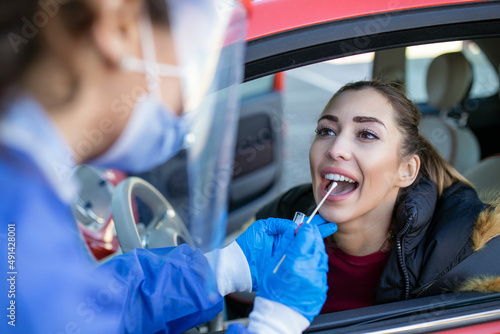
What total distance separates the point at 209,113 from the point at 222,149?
8 centimetres

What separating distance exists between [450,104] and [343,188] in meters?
1.79

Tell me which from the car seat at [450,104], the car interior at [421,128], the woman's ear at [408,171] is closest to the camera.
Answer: the car interior at [421,128]

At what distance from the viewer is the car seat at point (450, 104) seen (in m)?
2.90

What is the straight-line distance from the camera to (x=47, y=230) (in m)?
0.90

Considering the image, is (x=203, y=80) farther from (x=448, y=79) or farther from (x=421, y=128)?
(x=448, y=79)

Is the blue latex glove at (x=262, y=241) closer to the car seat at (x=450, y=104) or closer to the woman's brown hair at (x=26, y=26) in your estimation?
the woman's brown hair at (x=26, y=26)

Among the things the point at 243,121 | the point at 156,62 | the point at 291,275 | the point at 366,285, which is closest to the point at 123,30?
the point at 156,62

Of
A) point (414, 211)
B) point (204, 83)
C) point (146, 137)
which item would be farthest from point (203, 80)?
point (414, 211)

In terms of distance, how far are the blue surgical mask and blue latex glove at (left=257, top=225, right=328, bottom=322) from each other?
1.39 feet

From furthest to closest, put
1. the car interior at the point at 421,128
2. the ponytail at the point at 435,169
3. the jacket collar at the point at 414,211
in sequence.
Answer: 1. the ponytail at the point at 435,169
2. the jacket collar at the point at 414,211
3. the car interior at the point at 421,128

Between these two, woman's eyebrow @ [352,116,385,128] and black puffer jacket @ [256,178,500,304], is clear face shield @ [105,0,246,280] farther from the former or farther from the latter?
black puffer jacket @ [256,178,500,304]

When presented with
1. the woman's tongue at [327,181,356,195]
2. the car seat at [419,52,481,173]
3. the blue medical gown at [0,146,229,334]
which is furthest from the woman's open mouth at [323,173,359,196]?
the car seat at [419,52,481,173]

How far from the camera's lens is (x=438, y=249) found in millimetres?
1491

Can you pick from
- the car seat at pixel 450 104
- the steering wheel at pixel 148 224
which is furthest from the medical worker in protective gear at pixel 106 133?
the car seat at pixel 450 104
